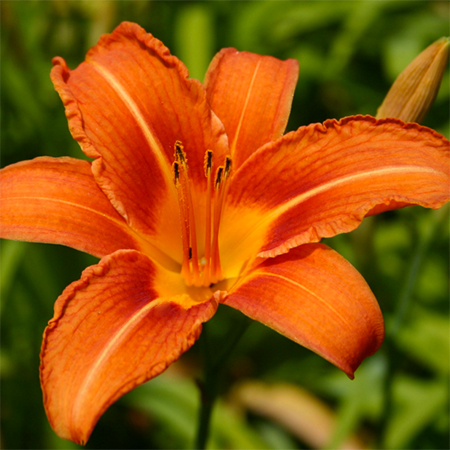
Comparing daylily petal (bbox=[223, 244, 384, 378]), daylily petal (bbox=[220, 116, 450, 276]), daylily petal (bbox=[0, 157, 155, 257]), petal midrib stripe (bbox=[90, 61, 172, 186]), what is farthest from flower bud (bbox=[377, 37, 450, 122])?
daylily petal (bbox=[0, 157, 155, 257])

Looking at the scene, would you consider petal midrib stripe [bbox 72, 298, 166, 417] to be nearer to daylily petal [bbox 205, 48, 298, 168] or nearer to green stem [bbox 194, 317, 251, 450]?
green stem [bbox 194, 317, 251, 450]

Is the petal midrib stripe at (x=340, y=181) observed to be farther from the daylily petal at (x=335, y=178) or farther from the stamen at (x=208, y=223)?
the stamen at (x=208, y=223)

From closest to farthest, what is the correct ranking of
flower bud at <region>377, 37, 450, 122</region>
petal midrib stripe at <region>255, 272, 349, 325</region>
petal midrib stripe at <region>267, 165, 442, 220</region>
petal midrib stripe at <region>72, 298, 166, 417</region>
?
petal midrib stripe at <region>72, 298, 166, 417</region>, petal midrib stripe at <region>255, 272, 349, 325</region>, petal midrib stripe at <region>267, 165, 442, 220</region>, flower bud at <region>377, 37, 450, 122</region>

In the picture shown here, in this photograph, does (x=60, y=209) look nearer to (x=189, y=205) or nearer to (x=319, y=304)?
(x=189, y=205)

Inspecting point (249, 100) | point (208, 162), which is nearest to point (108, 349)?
point (208, 162)

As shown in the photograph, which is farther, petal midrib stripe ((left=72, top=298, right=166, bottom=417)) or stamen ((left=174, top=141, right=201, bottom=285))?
stamen ((left=174, top=141, right=201, bottom=285))

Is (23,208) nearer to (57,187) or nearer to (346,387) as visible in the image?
(57,187)
